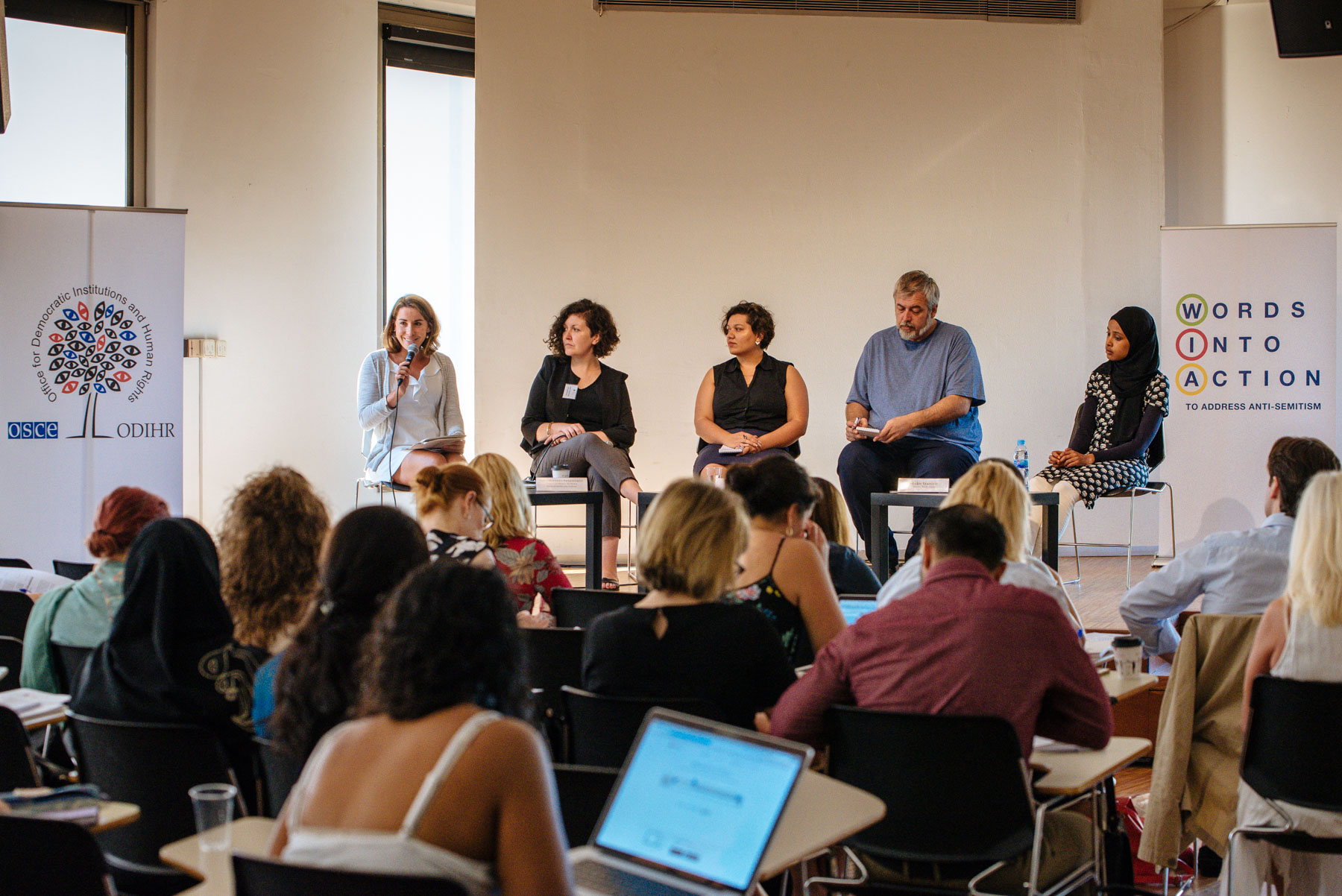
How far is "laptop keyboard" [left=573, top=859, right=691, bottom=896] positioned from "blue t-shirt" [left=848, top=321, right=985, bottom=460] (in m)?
4.12

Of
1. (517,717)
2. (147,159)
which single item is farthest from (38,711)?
(147,159)

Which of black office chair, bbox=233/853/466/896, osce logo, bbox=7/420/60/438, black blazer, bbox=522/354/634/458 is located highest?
black blazer, bbox=522/354/634/458

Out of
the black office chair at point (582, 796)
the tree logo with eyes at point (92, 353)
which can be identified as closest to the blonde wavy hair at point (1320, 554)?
the black office chair at point (582, 796)

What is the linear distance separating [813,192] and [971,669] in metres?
5.64

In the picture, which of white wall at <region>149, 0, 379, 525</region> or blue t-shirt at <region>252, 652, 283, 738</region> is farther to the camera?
white wall at <region>149, 0, 379, 525</region>

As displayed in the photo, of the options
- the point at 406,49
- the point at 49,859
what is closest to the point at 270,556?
the point at 49,859

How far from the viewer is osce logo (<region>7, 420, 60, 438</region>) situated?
5609 mm

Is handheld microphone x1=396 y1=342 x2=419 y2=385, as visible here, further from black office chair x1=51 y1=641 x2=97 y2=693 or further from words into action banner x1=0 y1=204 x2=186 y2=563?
black office chair x1=51 y1=641 x2=97 y2=693

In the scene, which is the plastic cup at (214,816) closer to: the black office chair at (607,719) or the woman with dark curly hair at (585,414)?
the black office chair at (607,719)

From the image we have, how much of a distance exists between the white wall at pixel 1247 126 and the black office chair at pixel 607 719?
6509 mm

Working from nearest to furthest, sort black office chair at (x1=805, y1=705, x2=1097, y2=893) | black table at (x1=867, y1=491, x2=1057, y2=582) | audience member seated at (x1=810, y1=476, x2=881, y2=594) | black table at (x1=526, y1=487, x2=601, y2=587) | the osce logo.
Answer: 1. black office chair at (x1=805, y1=705, x2=1097, y2=893)
2. audience member seated at (x1=810, y1=476, x2=881, y2=594)
3. black table at (x1=867, y1=491, x2=1057, y2=582)
4. black table at (x1=526, y1=487, x2=601, y2=587)
5. the osce logo

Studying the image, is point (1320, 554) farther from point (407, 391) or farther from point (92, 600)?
point (407, 391)

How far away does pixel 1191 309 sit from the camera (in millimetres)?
6473

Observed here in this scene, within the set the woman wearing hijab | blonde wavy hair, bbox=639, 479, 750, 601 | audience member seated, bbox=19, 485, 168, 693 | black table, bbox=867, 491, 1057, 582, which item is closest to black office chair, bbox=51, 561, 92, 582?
audience member seated, bbox=19, 485, 168, 693
